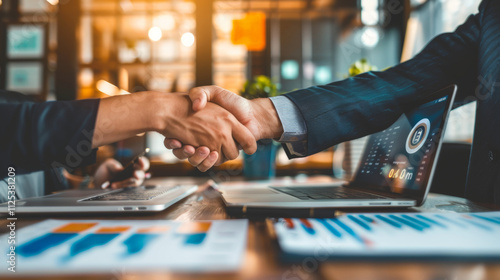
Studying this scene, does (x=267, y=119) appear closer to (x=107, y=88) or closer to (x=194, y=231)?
(x=194, y=231)

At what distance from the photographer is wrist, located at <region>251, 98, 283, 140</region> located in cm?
86

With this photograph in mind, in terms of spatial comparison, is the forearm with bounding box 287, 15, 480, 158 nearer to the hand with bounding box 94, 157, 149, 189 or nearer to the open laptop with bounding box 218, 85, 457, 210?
the open laptop with bounding box 218, 85, 457, 210

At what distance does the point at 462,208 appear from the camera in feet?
2.06

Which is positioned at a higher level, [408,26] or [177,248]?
[408,26]

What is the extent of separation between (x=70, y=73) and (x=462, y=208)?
390 cm

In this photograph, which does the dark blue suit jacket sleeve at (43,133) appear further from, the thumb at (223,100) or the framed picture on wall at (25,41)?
the framed picture on wall at (25,41)

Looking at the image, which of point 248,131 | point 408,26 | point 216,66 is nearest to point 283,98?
point 248,131

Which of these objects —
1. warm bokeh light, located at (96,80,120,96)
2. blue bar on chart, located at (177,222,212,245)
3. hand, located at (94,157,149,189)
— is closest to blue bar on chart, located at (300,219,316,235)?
blue bar on chart, located at (177,222,212,245)

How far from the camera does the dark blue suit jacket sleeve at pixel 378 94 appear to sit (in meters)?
0.77

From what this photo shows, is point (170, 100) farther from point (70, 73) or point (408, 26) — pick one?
point (70, 73)

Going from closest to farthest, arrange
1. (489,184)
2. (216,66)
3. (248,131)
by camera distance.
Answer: (489,184) < (248,131) < (216,66)

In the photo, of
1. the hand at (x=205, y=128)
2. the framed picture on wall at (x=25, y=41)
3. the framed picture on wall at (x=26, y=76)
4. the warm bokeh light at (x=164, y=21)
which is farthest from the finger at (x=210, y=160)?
the framed picture on wall at (x=25, y=41)

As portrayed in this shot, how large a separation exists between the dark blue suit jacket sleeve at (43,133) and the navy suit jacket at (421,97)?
0.47 metres

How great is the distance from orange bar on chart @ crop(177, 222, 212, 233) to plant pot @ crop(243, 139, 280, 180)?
96 cm
